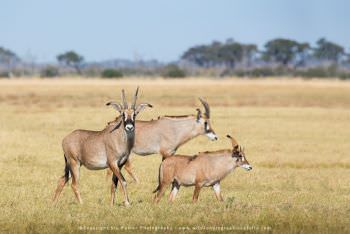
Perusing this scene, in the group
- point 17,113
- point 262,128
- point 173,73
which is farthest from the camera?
point 173,73

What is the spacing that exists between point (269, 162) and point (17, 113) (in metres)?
18.8

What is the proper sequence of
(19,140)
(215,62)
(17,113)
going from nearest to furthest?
(19,140), (17,113), (215,62)

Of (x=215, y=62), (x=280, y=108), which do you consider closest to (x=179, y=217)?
(x=280, y=108)

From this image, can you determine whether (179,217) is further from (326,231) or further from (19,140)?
(19,140)

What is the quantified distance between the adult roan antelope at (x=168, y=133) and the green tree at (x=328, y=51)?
10962cm

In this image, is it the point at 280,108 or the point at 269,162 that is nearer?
the point at 269,162

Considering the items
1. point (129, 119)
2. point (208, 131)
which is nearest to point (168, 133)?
point (208, 131)

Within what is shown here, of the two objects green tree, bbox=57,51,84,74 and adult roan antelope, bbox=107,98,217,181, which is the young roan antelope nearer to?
adult roan antelope, bbox=107,98,217,181

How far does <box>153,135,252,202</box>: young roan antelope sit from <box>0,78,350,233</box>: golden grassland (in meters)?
0.31

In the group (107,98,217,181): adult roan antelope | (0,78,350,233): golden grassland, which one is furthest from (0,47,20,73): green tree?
(107,98,217,181): adult roan antelope

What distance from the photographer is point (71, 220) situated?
11.7 m

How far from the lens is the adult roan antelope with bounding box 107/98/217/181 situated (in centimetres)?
1662

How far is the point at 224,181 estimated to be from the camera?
1745cm

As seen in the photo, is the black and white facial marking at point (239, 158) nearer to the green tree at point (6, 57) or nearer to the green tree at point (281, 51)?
the green tree at point (281, 51)
